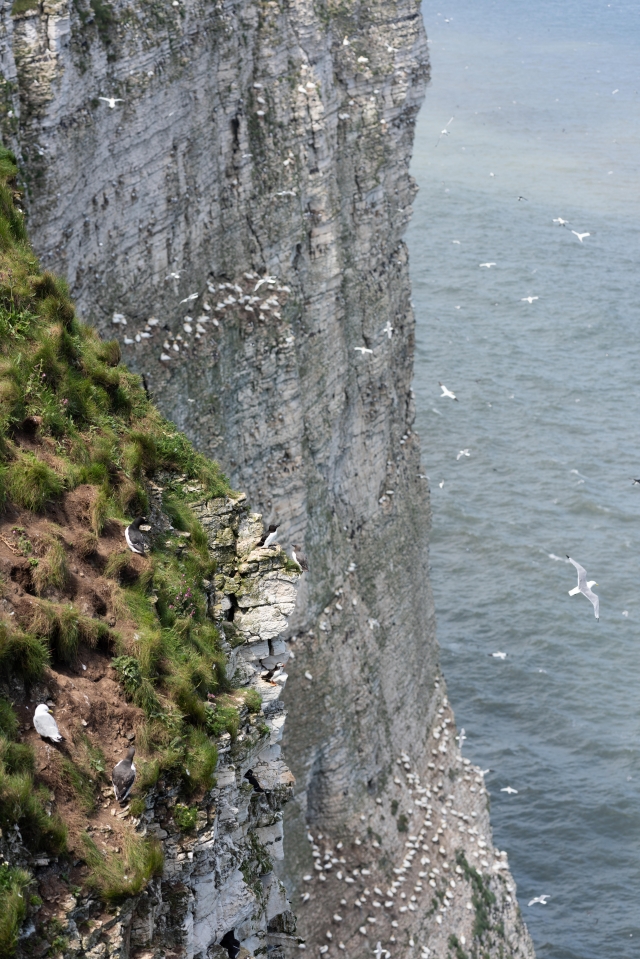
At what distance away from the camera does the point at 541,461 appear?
62188mm

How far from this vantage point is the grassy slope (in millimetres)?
9375

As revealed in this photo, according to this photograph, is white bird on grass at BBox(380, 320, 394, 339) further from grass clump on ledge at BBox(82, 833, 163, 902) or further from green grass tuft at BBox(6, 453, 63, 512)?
grass clump on ledge at BBox(82, 833, 163, 902)

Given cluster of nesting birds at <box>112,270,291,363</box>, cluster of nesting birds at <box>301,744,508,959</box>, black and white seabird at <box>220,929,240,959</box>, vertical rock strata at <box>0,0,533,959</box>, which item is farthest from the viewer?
cluster of nesting birds at <box>301,744,508,959</box>

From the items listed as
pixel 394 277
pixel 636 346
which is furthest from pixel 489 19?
pixel 394 277

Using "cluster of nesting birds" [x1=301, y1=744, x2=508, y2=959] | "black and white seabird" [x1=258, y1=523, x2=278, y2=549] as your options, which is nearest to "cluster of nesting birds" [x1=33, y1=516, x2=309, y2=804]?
"black and white seabird" [x1=258, y1=523, x2=278, y2=549]

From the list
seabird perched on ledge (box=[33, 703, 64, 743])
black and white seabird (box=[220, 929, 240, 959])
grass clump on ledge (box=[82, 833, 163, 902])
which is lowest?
black and white seabird (box=[220, 929, 240, 959])

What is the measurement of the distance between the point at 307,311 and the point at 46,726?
67.3 feet

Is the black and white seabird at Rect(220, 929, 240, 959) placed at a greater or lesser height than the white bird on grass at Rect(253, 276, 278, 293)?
lesser

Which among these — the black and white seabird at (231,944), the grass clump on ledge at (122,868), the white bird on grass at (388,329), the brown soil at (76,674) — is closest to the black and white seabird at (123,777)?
the brown soil at (76,674)

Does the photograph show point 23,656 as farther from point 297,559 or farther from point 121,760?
point 297,559

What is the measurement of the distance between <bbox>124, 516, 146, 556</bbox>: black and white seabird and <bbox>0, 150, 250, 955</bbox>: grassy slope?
0.53 ft

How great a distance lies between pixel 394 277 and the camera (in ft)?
113

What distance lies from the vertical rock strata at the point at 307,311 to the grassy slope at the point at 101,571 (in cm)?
610

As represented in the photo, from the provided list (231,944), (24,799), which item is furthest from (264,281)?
(24,799)
